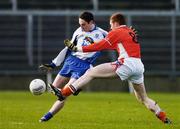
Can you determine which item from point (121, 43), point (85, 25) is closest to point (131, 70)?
point (121, 43)

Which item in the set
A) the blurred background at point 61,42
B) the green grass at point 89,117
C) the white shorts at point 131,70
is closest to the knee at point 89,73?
the white shorts at point 131,70

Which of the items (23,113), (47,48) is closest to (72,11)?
(47,48)

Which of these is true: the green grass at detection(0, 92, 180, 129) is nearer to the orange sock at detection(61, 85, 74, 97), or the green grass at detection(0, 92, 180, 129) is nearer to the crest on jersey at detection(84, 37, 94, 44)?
the orange sock at detection(61, 85, 74, 97)

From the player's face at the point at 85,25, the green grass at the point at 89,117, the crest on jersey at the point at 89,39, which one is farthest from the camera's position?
the crest on jersey at the point at 89,39

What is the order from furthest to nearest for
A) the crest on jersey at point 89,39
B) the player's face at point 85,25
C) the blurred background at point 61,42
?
the blurred background at point 61,42
the crest on jersey at point 89,39
the player's face at point 85,25

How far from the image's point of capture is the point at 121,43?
1562 cm

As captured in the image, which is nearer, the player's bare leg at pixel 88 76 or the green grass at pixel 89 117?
the green grass at pixel 89 117

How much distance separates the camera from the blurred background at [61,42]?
113ft

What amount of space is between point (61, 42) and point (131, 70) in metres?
20.0

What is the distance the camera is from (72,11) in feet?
117

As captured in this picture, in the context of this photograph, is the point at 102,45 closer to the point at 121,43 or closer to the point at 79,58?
the point at 121,43

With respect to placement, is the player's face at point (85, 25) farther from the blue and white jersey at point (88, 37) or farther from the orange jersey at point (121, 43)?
the orange jersey at point (121, 43)

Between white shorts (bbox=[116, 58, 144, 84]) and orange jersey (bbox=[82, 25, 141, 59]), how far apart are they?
0.41 feet

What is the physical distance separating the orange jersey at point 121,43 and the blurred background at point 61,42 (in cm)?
1825
